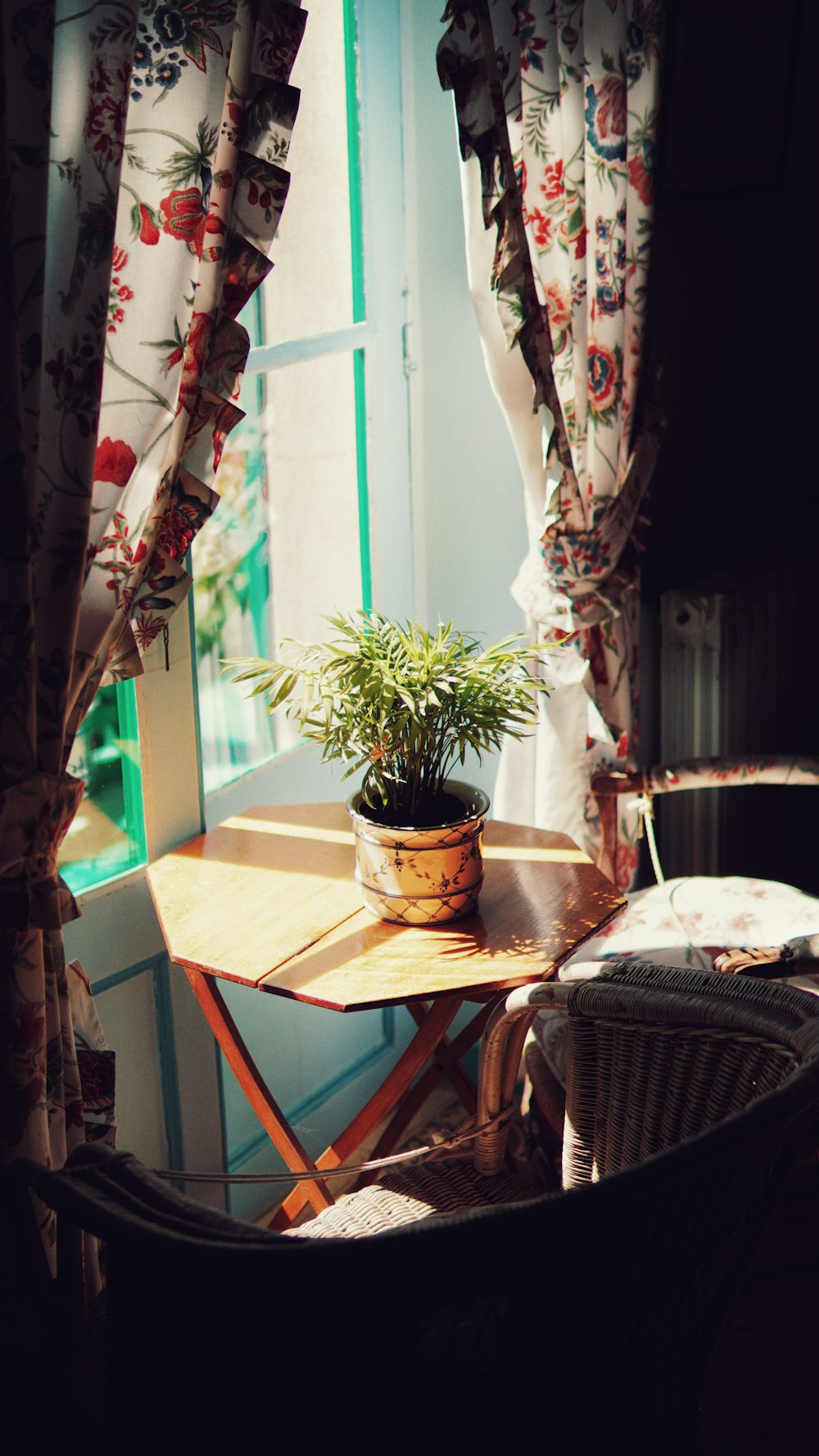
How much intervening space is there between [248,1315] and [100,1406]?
0.41m

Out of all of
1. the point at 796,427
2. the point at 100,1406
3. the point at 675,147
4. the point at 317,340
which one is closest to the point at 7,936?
the point at 100,1406

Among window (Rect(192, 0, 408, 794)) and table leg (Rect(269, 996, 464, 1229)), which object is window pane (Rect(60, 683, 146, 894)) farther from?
table leg (Rect(269, 996, 464, 1229))

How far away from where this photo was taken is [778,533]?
3205 millimetres

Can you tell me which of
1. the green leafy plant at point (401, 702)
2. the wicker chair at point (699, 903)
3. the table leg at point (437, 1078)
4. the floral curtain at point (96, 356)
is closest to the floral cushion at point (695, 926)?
the wicker chair at point (699, 903)

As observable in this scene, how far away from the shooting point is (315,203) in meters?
2.23

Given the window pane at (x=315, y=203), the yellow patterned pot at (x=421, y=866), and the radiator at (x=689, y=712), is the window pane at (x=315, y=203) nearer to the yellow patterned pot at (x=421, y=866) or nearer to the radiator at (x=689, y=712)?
the yellow patterned pot at (x=421, y=866)

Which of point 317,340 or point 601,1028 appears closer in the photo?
point 601,1028

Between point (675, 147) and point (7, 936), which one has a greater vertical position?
point (675, 147)

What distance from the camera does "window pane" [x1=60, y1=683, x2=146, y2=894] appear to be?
1867 millimetres

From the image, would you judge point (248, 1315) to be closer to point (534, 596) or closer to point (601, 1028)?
point (601, 1028)

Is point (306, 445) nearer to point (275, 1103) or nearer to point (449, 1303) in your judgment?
point (275, 1103)

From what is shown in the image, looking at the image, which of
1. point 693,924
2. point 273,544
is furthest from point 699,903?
point 273,544

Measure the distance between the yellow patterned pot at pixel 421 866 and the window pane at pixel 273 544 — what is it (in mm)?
468

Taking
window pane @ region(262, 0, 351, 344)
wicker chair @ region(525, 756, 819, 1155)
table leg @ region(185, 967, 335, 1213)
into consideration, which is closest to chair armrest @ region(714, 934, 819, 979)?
wicker chair @ region(525, 756, 819, 1155)
